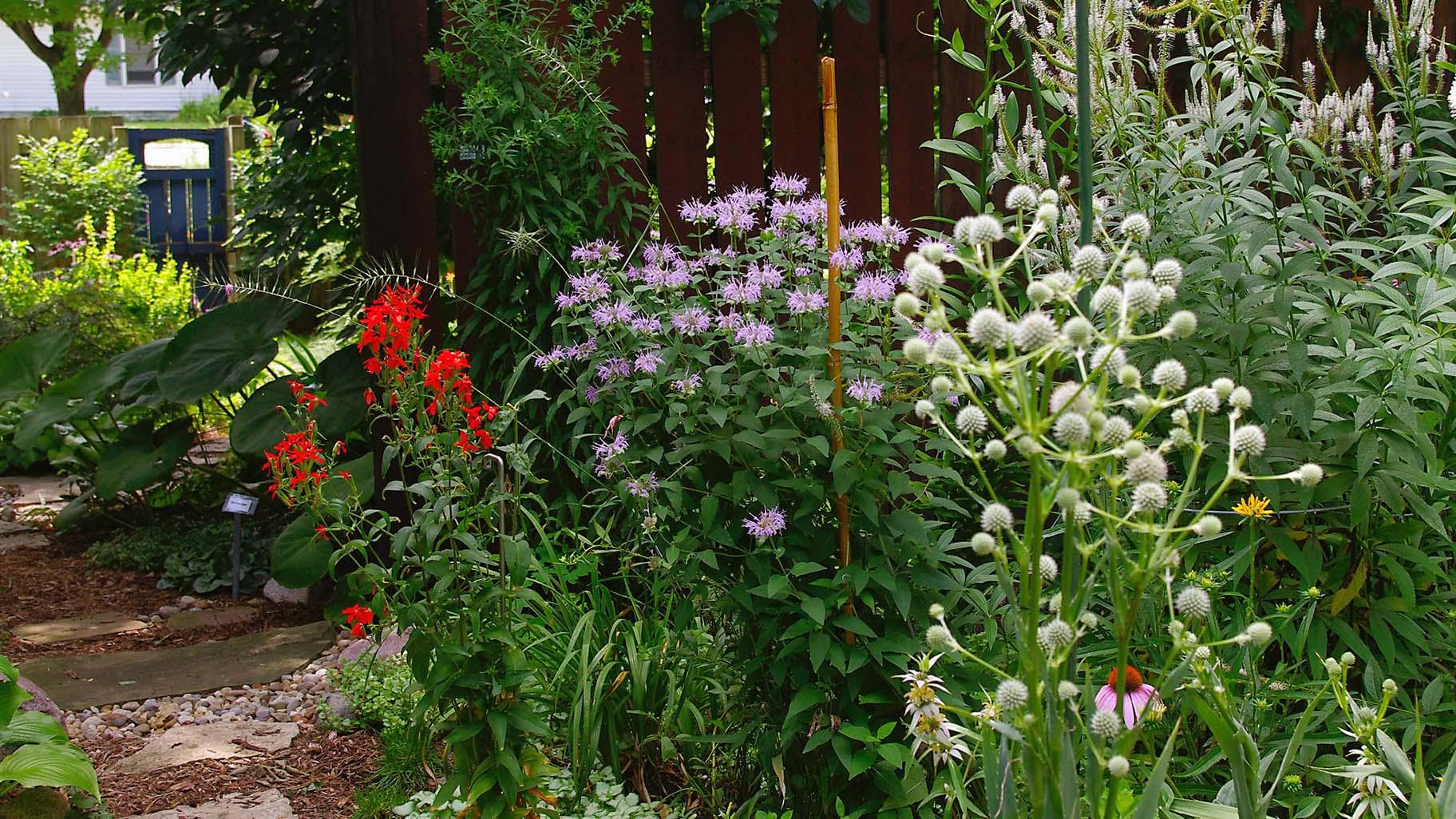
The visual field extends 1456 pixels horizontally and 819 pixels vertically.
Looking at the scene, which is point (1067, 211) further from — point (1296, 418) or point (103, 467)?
point (103, 467)

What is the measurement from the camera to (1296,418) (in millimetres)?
2117

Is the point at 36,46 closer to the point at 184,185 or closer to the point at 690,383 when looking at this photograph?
the point at 184,185

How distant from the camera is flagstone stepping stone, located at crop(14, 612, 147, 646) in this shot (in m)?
3.60

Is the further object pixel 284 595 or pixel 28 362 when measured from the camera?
pixel 28 362

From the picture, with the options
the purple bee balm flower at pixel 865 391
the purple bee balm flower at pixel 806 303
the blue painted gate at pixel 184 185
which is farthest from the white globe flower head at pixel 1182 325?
the blue painted gate at pixel 184 185

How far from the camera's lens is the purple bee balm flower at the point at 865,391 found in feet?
6.49

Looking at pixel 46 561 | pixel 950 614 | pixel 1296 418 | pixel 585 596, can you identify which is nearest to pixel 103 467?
pixel 46 561

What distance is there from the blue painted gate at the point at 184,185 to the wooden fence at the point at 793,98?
816 cm

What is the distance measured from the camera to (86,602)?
12.9 ft

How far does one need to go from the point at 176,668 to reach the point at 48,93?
2197cm

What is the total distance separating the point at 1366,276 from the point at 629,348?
2097mm

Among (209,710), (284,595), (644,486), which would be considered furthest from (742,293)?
(284,595)

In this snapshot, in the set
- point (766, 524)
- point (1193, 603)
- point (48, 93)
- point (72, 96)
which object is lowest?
point (766, 524)

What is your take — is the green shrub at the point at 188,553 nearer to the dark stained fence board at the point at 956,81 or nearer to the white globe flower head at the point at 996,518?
the dark stained fence board at the point at 956,81
